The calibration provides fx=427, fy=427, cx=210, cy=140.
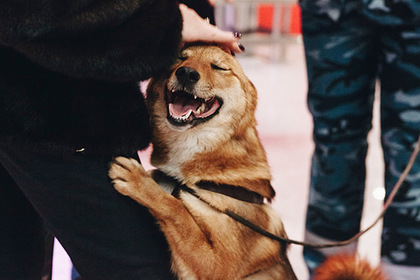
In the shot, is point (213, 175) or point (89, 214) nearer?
point (89, 214)

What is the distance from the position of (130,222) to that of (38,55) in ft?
1.13

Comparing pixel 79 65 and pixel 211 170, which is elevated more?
pixel 79 65

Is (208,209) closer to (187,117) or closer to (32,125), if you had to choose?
(187,117)

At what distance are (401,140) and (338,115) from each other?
206 mm

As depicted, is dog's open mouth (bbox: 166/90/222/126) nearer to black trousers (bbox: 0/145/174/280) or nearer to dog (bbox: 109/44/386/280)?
dog (bbox: 109/44/386/280)

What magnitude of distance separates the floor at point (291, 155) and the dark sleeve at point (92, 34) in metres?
0.40

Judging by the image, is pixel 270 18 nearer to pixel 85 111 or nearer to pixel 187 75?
pixel 187 75

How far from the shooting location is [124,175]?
82 centimetres

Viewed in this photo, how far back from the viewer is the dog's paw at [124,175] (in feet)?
2.66

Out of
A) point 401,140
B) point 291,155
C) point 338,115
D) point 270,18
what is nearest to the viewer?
point 401,140

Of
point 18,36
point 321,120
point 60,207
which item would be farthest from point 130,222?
point 321,120

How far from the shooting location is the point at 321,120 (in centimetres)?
142

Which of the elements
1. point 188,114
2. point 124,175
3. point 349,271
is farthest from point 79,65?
point 349,271

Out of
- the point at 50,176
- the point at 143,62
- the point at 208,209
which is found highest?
the point at 143,62
